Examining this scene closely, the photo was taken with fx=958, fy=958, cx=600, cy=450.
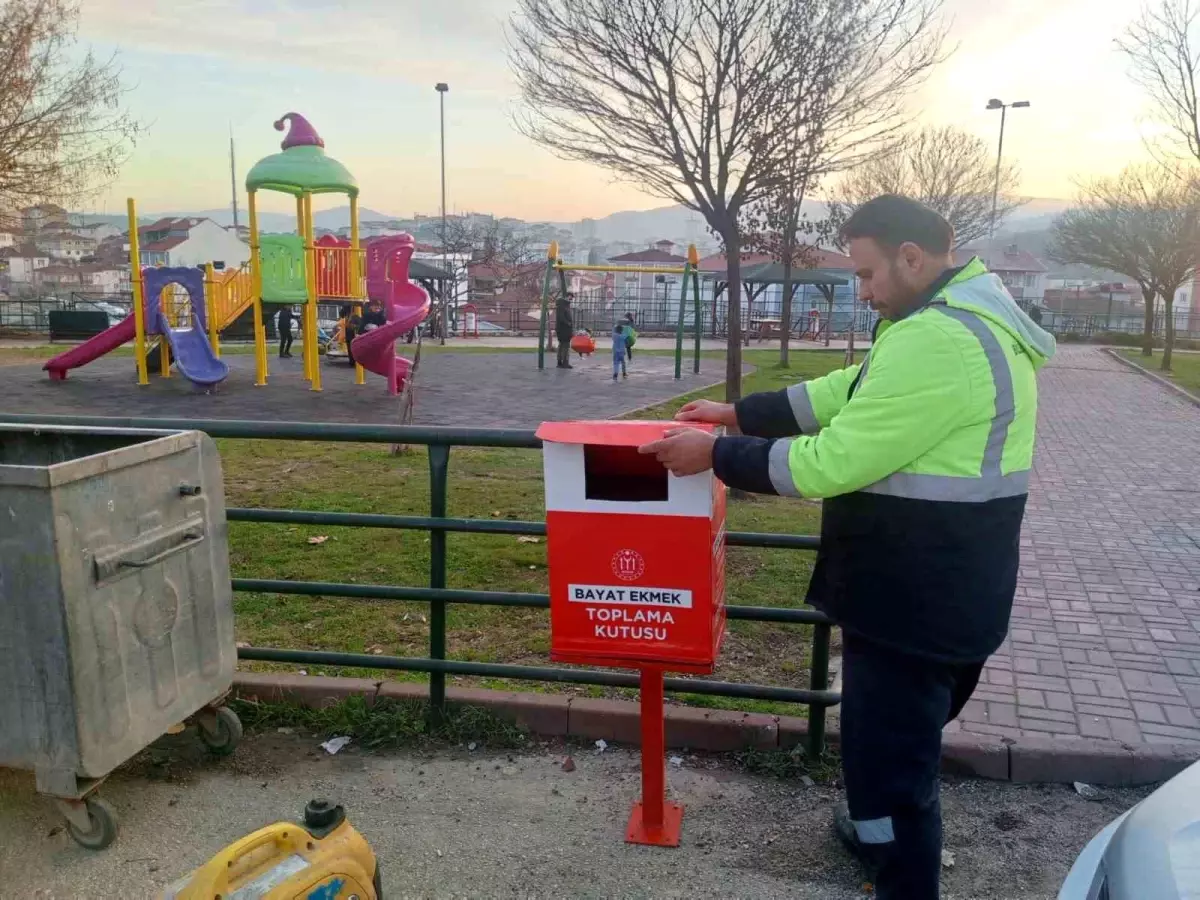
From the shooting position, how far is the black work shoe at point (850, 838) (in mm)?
2703

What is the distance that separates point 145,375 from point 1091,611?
52.6 feet

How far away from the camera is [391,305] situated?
18.9 meters

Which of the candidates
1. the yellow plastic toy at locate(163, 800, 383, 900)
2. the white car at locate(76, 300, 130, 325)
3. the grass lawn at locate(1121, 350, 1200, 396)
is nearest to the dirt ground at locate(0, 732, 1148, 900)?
the yellow plastic toy at locate(163, 800, 383, 900)

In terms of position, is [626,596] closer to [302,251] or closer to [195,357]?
[195,357]

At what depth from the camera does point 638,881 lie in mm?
2768

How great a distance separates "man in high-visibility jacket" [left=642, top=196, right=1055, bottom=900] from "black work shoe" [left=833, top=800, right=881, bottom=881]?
193mm

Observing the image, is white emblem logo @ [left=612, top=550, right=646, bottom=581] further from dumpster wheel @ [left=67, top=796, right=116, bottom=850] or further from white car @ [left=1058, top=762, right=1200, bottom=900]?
dumpster wheel @ [left=67, top=796, right=116, bottom=850]

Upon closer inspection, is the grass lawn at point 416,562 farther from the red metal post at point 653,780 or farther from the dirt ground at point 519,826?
the red metal post at point 653,780

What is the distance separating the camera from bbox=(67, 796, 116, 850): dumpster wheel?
2809mm

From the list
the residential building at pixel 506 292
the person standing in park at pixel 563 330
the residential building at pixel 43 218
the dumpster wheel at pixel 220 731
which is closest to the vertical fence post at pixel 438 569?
the dumpster wheel at pixel 220 731

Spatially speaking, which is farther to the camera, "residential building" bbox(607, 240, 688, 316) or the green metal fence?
"residential building" bbox(607, 240, 688, 316)

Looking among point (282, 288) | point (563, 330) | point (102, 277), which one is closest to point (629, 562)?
point (282, 288)

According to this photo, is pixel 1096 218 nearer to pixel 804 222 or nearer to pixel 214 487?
pixel 804 222

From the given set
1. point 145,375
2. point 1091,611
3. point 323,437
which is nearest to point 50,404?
point 145,375
